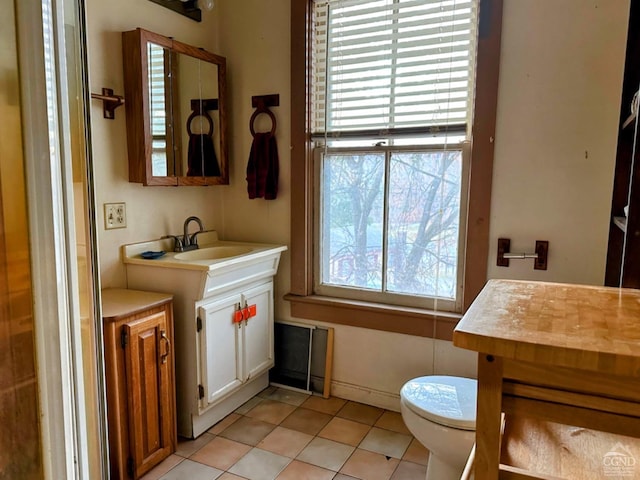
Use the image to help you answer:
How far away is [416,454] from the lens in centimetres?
205

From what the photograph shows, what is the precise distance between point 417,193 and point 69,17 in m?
1.79

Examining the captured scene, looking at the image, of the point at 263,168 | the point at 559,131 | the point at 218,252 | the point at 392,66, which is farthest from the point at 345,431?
the point at 392,66

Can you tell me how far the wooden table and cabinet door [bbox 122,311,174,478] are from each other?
1.44 meters

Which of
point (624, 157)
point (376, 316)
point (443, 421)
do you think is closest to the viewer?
point (443, 421)

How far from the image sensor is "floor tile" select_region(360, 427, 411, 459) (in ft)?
6.80

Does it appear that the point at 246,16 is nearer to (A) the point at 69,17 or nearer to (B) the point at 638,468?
(A) the point at 69,17

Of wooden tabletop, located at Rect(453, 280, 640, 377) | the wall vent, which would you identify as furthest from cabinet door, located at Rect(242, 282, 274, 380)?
wooden tabletop, located at Rect(453, 280, 640, 377)

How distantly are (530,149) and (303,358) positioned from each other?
1.61 m

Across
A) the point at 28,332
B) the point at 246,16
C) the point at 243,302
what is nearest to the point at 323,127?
the point at 246,16

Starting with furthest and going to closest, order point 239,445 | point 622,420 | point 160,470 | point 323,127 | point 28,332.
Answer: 1. point 323,127
2. point 239,445
3. point 160,470
4. point 28,332
5. point 622,420

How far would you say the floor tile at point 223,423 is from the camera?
7.28 ft

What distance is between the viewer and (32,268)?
0.72 m

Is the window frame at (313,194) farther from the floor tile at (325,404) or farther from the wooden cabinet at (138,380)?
the wooden cabinet at (138,380)

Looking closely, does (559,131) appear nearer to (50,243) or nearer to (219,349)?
(219,349)
